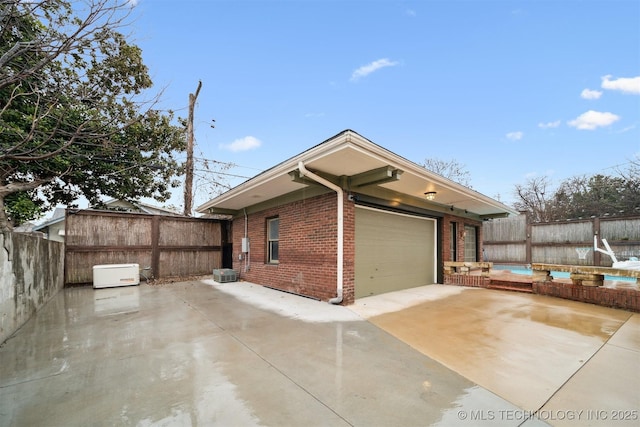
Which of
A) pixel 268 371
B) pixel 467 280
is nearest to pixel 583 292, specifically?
pixel 467 280

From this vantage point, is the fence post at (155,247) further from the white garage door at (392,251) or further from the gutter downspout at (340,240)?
the white garage door at (392,251)

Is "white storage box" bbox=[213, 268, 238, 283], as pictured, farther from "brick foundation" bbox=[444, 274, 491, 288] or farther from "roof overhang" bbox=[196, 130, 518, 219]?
"brick foundation" bbox=[444, 274, 491, 288]

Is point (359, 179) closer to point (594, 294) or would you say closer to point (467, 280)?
point (467, 280)

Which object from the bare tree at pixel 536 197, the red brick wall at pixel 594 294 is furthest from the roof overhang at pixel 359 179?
the bare tree at pixel 536 197

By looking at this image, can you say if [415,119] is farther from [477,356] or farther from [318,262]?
[477,356]

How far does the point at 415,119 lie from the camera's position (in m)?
10.9

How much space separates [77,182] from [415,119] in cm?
1233

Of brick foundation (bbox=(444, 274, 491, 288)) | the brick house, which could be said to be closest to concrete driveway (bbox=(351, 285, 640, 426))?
the brick house

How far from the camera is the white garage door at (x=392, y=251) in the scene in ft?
19.7

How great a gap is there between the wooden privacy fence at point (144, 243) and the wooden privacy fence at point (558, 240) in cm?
1279

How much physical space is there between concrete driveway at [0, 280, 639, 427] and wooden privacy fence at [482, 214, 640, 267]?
872 cm

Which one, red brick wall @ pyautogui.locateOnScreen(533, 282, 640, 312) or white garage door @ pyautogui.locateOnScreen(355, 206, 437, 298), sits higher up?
white garage door @ pyautogui.locateOnScreen(355, 206, 437, 298)

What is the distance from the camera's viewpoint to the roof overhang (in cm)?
404

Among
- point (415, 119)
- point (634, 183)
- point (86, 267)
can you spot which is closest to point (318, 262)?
point (86, 267)
